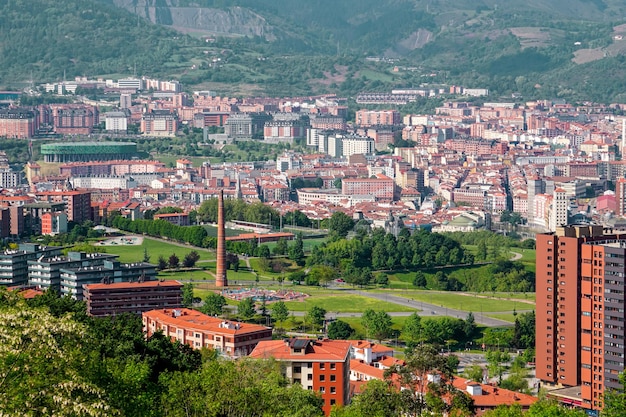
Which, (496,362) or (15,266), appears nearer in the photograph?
(496,362)

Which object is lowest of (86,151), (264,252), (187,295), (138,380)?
(187,295)

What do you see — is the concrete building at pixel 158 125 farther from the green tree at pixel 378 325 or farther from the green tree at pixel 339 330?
the green tree at pixel 339 330

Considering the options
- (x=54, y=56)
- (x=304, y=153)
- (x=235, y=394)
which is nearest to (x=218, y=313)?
(x=235, y=394)

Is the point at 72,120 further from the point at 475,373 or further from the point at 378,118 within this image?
the point at 475,373

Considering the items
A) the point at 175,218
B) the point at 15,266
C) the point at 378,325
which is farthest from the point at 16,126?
the point at 378,325

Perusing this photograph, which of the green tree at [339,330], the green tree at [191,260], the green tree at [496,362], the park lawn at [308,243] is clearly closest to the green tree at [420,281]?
the park lawn at [308,243]

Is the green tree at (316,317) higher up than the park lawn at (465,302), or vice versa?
the green tree at (316,317)

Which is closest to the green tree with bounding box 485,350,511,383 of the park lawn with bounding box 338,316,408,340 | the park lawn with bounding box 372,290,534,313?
the park lawn with bounding box 338,316,408,340
